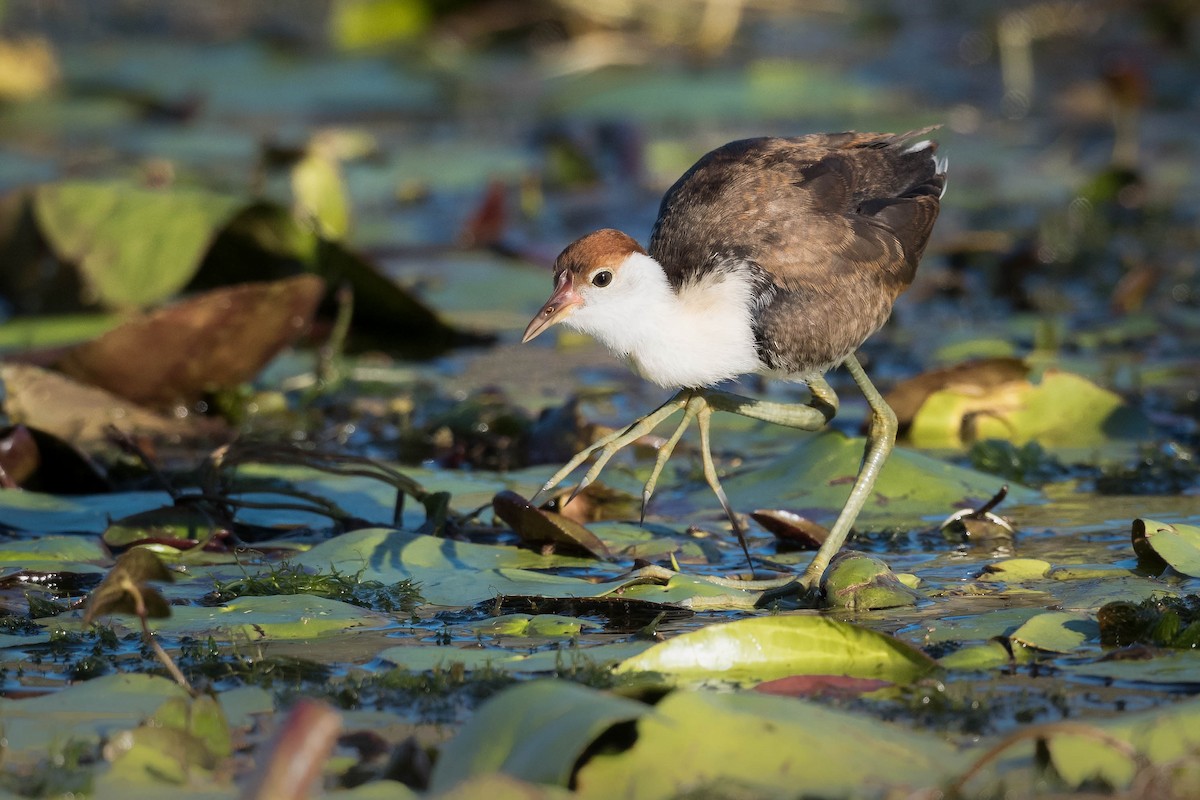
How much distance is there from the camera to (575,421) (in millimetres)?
5613

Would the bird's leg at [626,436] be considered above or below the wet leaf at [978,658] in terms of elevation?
above

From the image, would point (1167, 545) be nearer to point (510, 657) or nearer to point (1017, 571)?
point (1017, 571)

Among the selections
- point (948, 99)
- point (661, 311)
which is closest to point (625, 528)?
point (661, 311)

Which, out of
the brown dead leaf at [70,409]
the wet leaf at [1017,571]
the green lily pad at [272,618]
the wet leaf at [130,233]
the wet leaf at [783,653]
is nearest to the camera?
the wet leaf at [783,653]

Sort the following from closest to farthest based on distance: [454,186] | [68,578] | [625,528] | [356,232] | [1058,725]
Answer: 1. [1058,725]
2. [68,578]
3. [625,528]
4. [356,232]
5. [454,186]

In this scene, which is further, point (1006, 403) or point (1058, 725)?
point (1006, 403)

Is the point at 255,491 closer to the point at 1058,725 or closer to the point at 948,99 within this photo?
the point at 1058,725

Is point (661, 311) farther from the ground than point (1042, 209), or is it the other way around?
point (661, 311)

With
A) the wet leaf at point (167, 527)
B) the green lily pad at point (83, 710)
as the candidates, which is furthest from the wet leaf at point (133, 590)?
the wet leaf at point (167, 527)

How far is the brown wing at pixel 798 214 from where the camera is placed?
4.46 m

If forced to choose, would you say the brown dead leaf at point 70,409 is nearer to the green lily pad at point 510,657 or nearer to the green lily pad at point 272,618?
the green lily pad at point 272,618

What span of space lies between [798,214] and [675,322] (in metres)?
0.51

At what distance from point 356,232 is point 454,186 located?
112 centimetres

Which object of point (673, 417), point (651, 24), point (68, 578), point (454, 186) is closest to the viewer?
point (68, 578)
